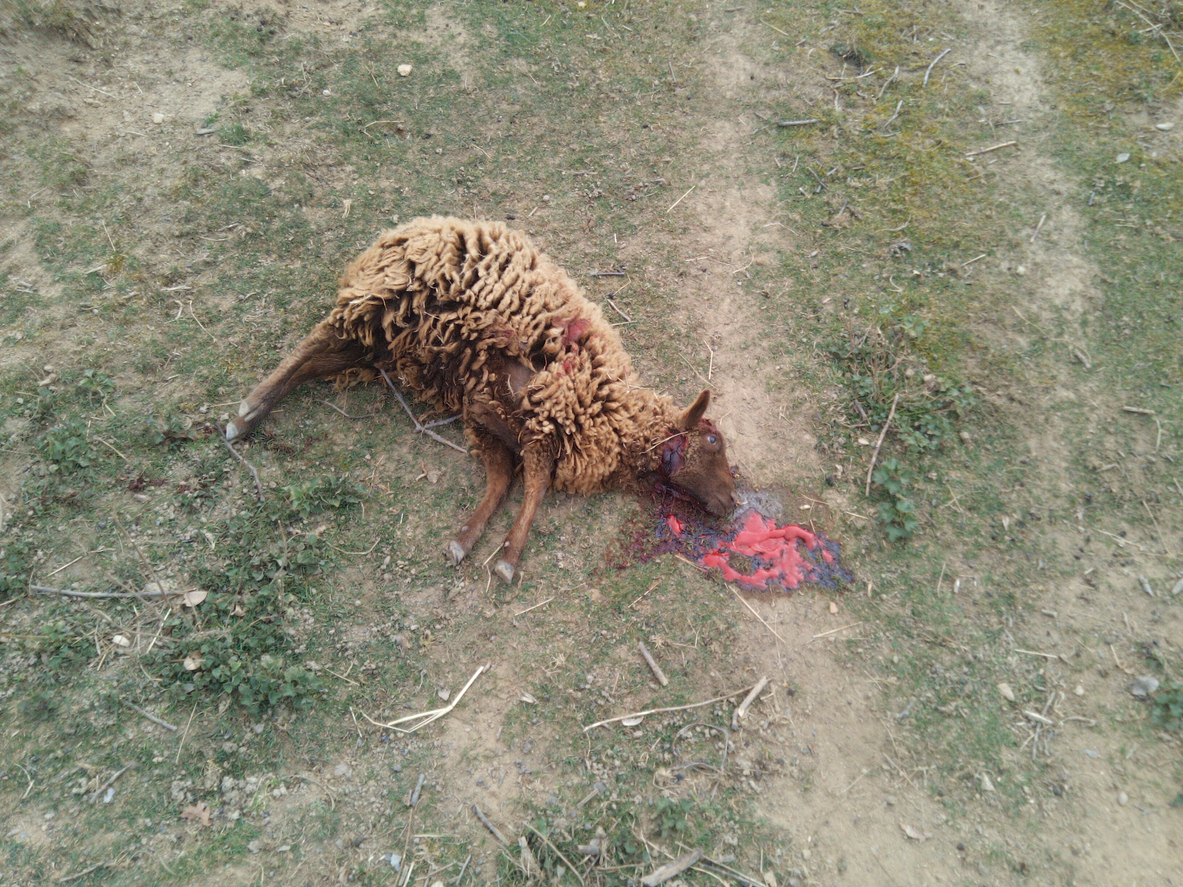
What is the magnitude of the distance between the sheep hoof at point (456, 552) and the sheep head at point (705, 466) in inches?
65.0

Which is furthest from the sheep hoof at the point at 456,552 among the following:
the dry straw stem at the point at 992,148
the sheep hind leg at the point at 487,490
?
the dry straw stem at the point at 992,148

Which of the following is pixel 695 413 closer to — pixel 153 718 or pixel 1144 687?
pixel 1144 687

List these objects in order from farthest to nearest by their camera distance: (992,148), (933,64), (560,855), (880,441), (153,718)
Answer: (933,64)
(992,148)
(880,441)
(153,718)
(560,855)

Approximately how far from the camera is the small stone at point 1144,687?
379 centimetres

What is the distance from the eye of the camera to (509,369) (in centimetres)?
436

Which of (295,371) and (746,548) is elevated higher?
(295,371)

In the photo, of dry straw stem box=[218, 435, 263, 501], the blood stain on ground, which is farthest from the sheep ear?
dry straw stem box=[218, 435, 263, 501]

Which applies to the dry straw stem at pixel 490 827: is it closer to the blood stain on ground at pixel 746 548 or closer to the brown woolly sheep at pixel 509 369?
the brown woolly sheep at pixel 509 369

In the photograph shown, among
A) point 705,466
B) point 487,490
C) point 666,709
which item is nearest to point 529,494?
point 487,490

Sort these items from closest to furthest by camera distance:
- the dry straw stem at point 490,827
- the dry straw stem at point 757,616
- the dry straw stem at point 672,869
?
the dry straw stem at point 672,869 < the dry straw stem at point 490,827 < the dry straw stem at point 757,616

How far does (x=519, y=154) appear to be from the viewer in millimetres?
6152

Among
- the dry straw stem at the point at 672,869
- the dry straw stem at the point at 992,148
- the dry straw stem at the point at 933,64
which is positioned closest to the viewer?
the dry straw stem at the point at 672,869

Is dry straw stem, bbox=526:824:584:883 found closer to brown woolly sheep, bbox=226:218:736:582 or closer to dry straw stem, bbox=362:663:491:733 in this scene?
dry straw stem, bbox=362:663:491:733

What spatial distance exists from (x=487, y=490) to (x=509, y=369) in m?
0.93
